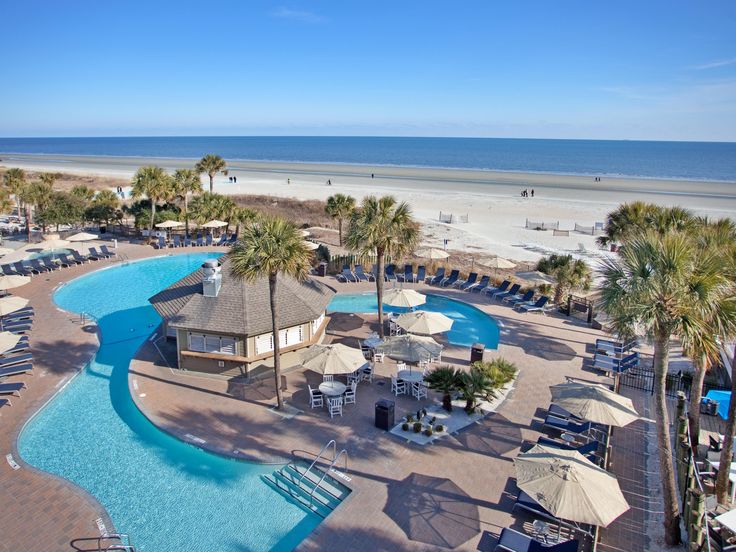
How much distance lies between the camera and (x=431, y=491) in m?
11.6

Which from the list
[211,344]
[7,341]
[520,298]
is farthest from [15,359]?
[520,298]

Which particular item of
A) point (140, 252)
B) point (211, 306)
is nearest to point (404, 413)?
point (211, 306)

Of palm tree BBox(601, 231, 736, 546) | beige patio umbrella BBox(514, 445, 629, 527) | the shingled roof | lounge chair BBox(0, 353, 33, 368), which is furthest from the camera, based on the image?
lounge chair BBox(0, 353, 33, 368)

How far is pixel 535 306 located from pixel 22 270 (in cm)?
2875

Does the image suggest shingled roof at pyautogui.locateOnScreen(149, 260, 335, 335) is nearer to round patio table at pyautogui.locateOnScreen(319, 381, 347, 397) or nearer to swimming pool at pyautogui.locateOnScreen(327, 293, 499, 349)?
round patio table at pyautogui.locateOnScreen(319, 381, 347, 397)

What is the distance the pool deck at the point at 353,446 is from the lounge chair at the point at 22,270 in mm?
9999

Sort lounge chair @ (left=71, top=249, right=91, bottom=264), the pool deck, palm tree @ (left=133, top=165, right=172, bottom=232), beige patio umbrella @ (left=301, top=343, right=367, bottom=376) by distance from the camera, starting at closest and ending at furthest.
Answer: the pool deck < beige patio umbrella @ (left=301, top=343, right=367, bottom=376) < lounge chair @ (left=71, top=249, right=91, bottom=264) < palm tree @ (left=133, top=165, right=172, bottom=232)

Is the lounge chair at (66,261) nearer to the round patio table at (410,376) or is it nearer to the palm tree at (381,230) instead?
the palm tree at (381,230)

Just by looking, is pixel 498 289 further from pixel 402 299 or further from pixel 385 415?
pixel 385 415

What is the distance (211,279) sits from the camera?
18.2 m

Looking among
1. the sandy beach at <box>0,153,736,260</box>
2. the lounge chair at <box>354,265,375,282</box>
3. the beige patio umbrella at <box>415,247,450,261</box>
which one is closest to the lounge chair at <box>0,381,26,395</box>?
the lounge chair at <box>354,265,375,282</box>

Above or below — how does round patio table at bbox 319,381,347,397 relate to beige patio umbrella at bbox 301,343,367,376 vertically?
below

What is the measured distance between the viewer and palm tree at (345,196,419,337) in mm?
18922

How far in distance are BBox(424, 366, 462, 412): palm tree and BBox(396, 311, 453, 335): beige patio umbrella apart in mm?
2457
